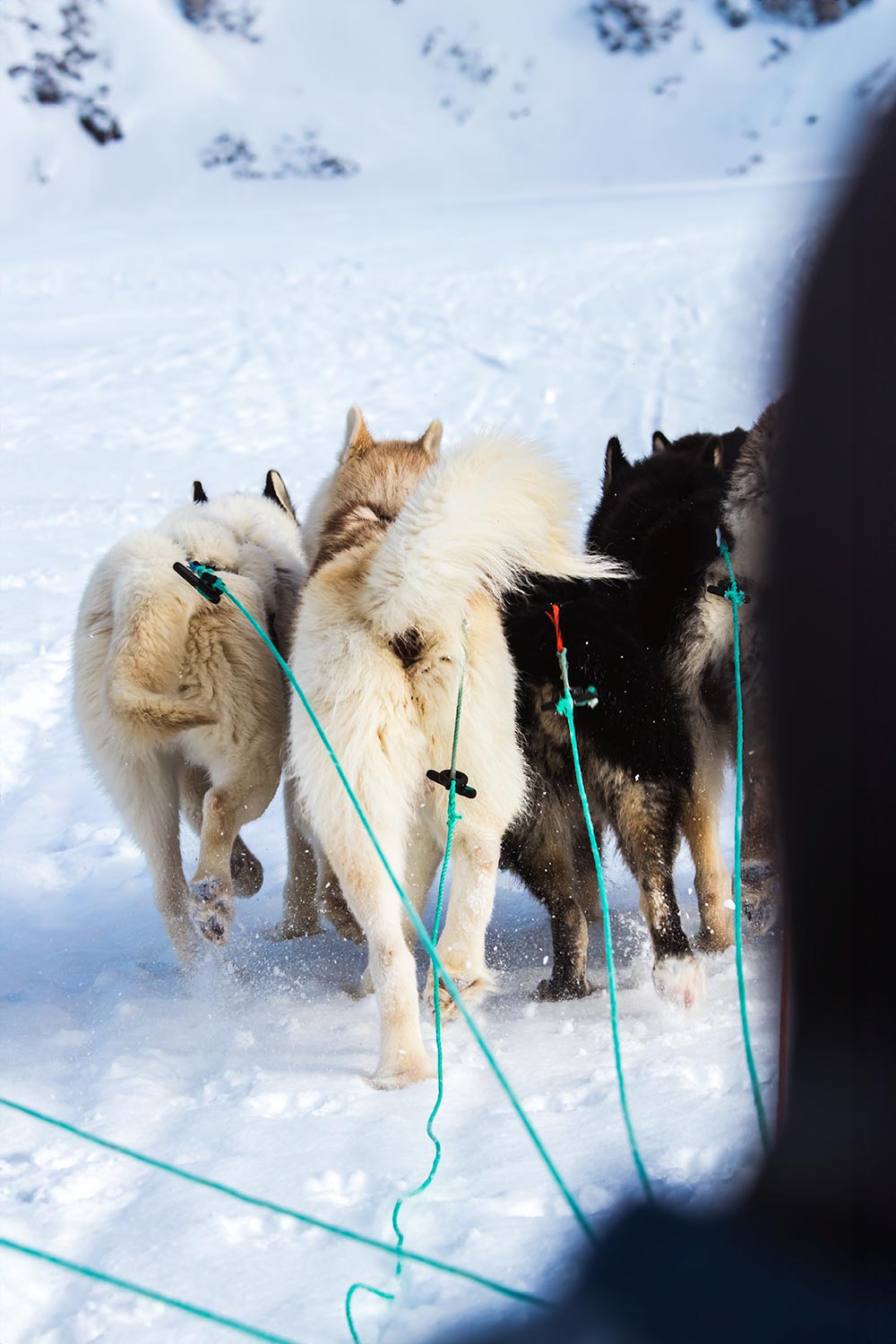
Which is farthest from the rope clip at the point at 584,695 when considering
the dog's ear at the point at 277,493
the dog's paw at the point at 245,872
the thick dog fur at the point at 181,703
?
the dog's ear at the point at 277,493

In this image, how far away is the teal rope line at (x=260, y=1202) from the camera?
1818mm

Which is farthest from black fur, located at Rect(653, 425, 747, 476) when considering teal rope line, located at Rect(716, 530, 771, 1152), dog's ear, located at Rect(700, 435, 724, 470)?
teal rope line, located at Rect(716, 530, 771, 1152)

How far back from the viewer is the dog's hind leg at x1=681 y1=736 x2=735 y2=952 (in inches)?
139

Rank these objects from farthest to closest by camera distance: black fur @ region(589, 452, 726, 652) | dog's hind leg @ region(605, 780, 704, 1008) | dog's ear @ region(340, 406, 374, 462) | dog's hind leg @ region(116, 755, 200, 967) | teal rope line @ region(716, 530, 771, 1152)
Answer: dog's ear @ region(340, 406, 374, 462) < dog's hind leg @ region(116, 755, 200, 967) < black fur @ region(589, 452, 726, 652) < dog's hind leg @ region(605, 780, 704, 1008) < teal rope line @ region(716, 530, 771, 1152)

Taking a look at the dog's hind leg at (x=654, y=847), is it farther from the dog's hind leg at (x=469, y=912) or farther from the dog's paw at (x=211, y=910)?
the dog's paw at (x=211, y=910)

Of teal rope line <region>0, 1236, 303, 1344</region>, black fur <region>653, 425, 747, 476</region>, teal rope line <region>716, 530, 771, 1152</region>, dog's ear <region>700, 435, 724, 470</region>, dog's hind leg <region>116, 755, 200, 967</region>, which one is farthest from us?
dog's ear <region>700, 435, 724, 470</region>

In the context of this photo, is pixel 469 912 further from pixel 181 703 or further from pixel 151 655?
pixel 151 655

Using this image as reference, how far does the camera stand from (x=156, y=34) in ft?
119

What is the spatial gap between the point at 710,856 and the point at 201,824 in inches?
66.4

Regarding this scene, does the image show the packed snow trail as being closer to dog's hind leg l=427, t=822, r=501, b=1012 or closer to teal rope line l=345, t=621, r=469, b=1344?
teal rope line l=345, t=621, r=469, b=1344

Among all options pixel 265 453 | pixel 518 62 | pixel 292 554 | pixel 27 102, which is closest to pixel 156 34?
pixel 27 102

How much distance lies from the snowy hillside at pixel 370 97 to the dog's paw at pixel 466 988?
26376 millimetres

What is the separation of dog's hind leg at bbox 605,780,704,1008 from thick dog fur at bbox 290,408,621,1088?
0.97 ft

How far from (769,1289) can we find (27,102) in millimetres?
37002
